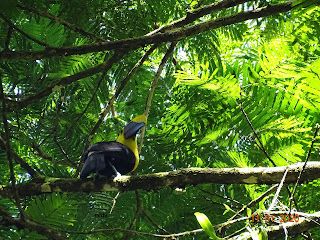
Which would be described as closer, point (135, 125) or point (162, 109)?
point (135, 125)

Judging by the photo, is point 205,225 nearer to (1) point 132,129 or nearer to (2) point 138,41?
(2) point 138,41

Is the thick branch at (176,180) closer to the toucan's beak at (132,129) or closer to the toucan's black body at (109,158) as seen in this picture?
the toucan's black body at (109,158)

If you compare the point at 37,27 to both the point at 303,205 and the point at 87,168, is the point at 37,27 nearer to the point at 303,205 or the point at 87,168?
the point at 87,168

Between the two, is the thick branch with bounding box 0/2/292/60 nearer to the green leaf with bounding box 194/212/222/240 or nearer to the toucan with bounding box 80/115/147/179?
the toucan with bounding box 80/115/147/179

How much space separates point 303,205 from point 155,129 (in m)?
0.97

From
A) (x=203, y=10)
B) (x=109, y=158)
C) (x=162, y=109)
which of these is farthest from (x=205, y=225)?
(x=162, y=109)

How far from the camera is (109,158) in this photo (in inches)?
120

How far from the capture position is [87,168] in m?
2.74

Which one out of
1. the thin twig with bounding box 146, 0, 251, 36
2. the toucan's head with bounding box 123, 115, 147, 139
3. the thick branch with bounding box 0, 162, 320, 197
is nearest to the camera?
the thick branch with bounding box 0, 162, 320, 197

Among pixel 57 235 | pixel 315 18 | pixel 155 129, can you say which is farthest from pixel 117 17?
pixel 57 235

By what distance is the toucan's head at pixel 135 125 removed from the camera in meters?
3.05

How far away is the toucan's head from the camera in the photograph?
305 cm

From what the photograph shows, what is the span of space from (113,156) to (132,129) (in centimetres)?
21

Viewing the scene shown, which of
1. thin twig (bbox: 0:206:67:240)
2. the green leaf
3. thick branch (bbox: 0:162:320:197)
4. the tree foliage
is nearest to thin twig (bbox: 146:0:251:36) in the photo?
the tree foliage
